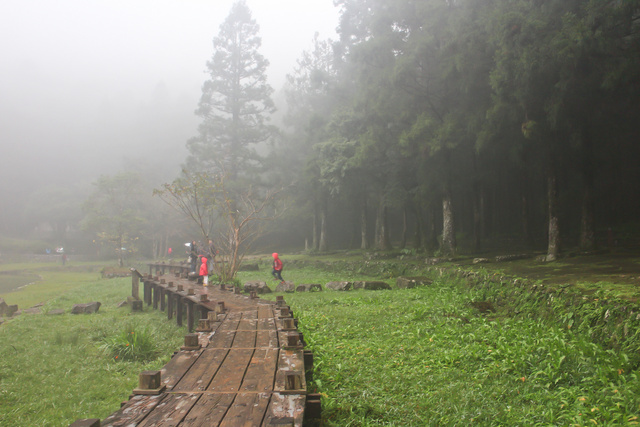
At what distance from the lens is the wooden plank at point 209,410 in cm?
275

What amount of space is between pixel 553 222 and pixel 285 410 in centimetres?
1110

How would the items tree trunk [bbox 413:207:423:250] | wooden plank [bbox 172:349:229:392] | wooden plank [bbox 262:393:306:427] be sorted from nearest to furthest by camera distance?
wooden plank [bbox 262:393:306:427] < wooden plank [bbox 172:349:229:392] < tree trunk [bbox 413:207:423:250]

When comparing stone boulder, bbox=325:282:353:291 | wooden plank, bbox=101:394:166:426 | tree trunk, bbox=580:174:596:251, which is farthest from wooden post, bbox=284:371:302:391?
tree trunk, bbox=580:174:596:251

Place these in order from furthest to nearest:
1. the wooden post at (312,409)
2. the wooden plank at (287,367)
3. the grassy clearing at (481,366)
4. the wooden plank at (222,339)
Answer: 1. the wooden plank at (222,339)
2. the grassy clearing at (481,366)
3. the wooden plank at (287,367)
4. the wooden post at (312,409)

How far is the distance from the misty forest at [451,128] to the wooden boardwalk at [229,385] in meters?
9.57

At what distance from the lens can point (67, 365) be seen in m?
7.06

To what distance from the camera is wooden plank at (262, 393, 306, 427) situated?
2.71 metres

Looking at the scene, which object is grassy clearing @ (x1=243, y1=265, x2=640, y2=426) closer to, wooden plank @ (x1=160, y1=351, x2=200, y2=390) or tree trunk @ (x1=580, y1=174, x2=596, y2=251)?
wooden plank @ (x1=160, y1=351, x2=200, y2=390)

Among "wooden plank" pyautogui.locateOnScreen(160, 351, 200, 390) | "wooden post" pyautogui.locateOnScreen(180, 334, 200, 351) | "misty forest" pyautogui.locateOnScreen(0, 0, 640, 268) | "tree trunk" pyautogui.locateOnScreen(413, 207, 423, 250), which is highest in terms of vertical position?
"misty forest" pyautogui.locateOnScreen(0, 0, 640, 268)

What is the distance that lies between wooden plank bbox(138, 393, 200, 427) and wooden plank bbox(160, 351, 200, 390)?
0.25 meters

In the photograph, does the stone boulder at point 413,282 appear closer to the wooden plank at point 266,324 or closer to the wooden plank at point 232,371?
the wooden plank at point 266,324

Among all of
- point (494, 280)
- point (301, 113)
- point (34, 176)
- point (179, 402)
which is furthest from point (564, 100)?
point (34, 176)

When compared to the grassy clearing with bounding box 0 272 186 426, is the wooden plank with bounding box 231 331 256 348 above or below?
above

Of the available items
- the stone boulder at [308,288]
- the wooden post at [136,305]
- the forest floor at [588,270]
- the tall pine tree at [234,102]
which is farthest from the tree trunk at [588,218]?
the tall pine tree at [234,102]
